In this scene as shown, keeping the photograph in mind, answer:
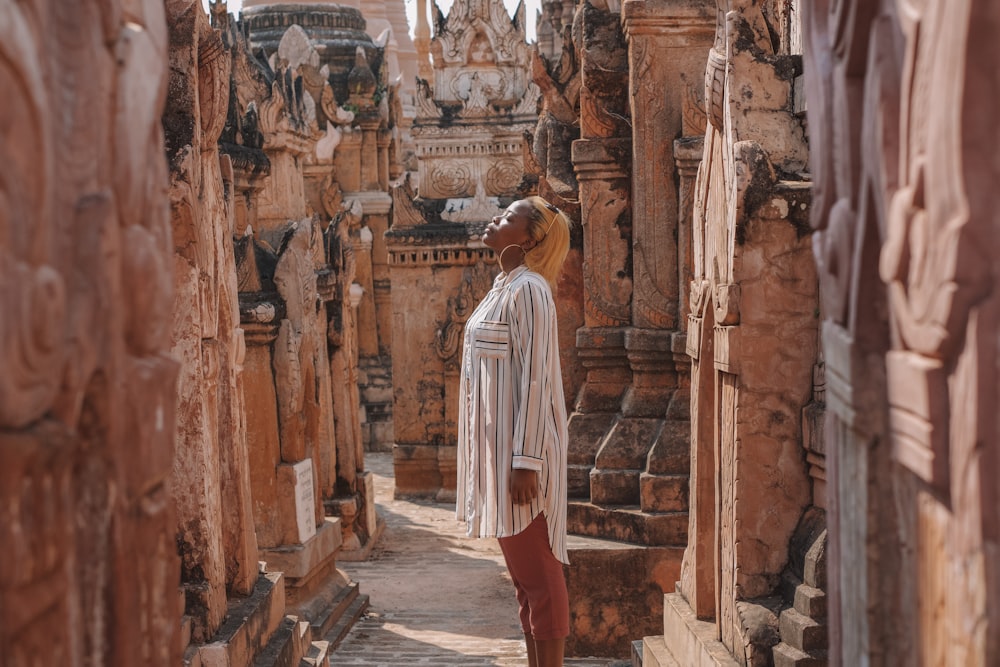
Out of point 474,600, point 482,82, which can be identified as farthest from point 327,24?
point 474,600

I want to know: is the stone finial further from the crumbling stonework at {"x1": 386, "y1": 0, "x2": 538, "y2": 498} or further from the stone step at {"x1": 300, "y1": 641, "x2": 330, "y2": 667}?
the stone step at {"x1": 300, "y1": 641, "x2": 330, "y2": 667}

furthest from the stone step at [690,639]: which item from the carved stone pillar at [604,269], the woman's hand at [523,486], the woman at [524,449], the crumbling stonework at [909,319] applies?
the carved stone pillar at [604,269]

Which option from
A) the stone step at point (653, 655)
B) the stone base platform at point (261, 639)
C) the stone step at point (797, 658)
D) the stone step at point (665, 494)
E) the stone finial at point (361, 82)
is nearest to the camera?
the stone step at point (797, 658)

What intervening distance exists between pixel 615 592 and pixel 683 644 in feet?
5.39

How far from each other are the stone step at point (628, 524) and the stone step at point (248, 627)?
2.01m

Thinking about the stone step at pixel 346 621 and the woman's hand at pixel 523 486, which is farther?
the stone step at pixel 346 621

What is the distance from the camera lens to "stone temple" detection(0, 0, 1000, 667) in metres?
1.74

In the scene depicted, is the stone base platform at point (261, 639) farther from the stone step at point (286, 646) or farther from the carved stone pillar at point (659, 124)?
the carved stone pillar at point (659, 124)

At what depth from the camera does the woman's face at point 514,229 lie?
15.5ft

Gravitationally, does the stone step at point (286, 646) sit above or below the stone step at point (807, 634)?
below

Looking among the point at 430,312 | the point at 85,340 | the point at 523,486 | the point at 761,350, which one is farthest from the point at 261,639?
the point at 430,312

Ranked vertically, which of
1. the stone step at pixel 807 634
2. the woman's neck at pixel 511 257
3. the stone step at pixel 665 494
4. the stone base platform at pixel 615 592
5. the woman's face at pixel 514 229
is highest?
the woman's face at pixel 514 229

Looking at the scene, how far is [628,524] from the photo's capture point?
6.45m

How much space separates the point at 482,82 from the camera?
15820 mm
